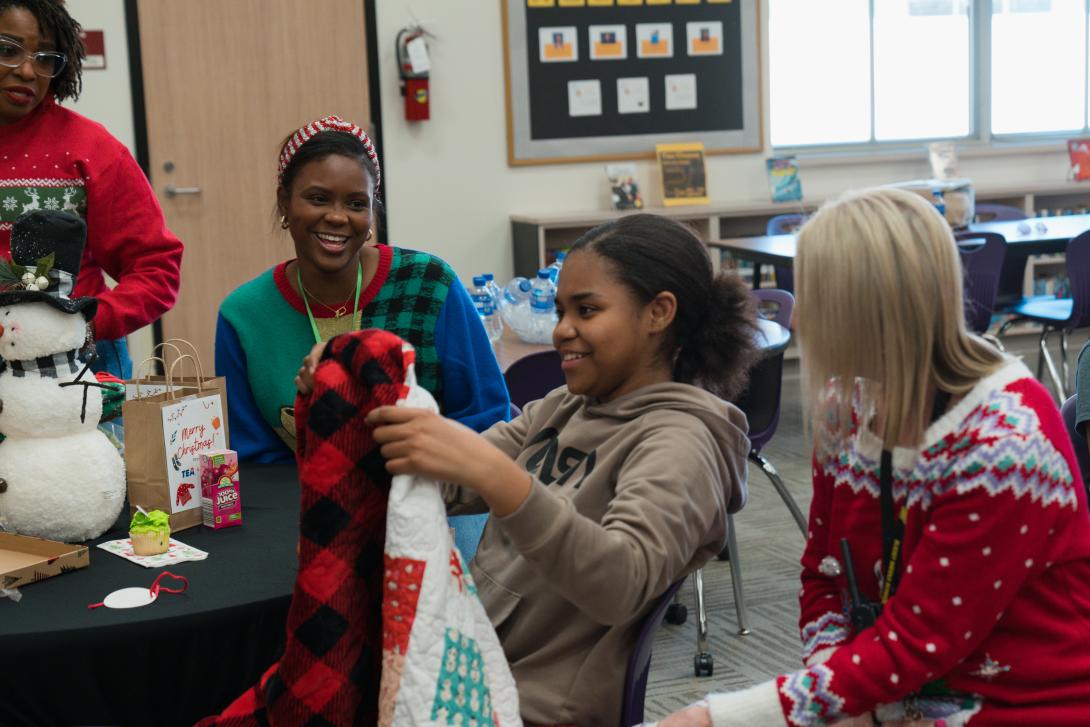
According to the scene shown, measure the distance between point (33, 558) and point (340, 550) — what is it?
54 centimetres

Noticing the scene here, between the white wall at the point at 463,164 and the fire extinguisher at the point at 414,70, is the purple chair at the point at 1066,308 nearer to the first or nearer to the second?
the white wall at the point at 463,164

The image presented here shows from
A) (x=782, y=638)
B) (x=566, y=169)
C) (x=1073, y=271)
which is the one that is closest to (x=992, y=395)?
(x=782, y=638)

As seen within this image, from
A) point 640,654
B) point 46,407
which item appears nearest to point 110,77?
point 46,407

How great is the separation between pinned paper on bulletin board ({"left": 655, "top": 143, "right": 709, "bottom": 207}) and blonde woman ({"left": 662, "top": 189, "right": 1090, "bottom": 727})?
5.21 meters

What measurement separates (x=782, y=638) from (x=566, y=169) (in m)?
3.83

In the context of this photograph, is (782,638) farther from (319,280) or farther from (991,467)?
(991,467)

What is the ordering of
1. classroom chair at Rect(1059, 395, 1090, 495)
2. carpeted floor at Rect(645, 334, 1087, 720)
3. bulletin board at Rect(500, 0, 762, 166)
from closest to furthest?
1. classroom chair at Rect(1059, 395, 1090, 495)
2. carpeted floor at Rect(645, 334, 1087, 720)
3. bulletin board at Rect(500, 0, 762, 166)

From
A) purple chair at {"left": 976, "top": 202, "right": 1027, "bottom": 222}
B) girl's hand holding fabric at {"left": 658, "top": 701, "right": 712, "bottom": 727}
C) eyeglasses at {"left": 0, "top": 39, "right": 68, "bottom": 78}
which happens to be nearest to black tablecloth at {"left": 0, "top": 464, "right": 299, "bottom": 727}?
girl's hand holding fabric at {"left": 658, "top": 701, "right": 712, "bottom": 727}

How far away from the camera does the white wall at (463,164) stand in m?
6.02

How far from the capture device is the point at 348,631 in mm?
1127

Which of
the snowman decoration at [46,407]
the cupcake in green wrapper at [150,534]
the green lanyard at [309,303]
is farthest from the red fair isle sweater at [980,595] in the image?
the green lanyard at [309,303]

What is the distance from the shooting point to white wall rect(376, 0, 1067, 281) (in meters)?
6.02

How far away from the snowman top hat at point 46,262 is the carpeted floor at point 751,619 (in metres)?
1.58

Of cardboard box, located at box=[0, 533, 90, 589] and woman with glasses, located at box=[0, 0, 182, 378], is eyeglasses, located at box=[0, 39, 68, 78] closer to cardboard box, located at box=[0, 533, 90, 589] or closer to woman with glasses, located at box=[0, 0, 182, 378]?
woman with glasses, located at box=[0, 0, 182, 378]
